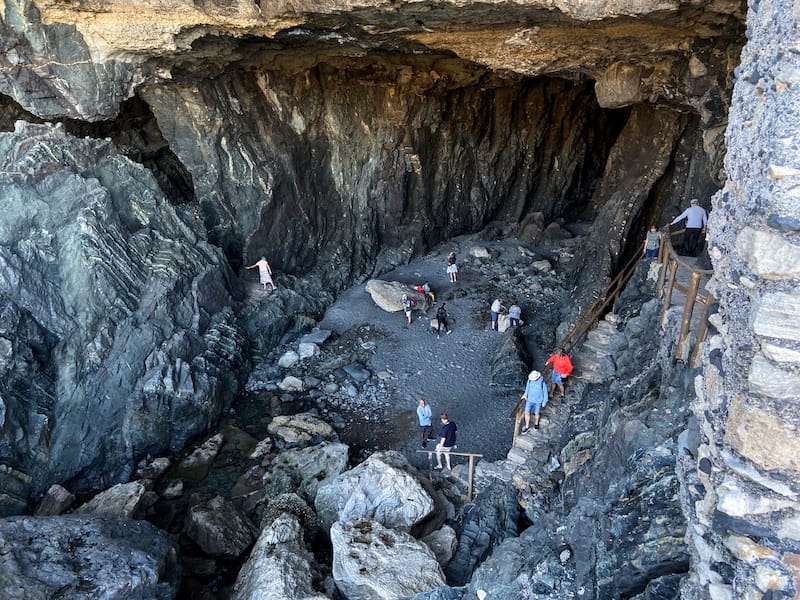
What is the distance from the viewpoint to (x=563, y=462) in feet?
29.1

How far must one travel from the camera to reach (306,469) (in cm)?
1109

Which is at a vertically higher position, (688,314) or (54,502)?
(688,314)

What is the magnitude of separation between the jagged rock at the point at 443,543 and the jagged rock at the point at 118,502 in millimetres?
4991

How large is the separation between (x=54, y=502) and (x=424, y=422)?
6.64m

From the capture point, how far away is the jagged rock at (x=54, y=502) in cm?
1012

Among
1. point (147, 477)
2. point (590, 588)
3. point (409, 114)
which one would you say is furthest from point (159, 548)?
point (409, 114)

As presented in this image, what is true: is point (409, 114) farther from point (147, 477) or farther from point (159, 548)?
point (159, 548)

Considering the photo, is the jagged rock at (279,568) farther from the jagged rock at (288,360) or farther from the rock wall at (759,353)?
the jagged rock at (288,360)

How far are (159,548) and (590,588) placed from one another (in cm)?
596

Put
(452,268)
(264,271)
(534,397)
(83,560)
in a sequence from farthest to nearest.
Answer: (452,268)
(264,271)
(534,397)
(83,560)

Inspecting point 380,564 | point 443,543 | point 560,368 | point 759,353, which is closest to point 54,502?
point 380,564

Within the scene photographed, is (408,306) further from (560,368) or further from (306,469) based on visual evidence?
(560,368)

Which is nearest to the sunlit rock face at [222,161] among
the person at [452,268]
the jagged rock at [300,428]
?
the jagged rock at [300,428]

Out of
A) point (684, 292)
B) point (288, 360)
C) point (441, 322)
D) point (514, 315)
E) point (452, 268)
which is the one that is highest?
point (684, 292)
